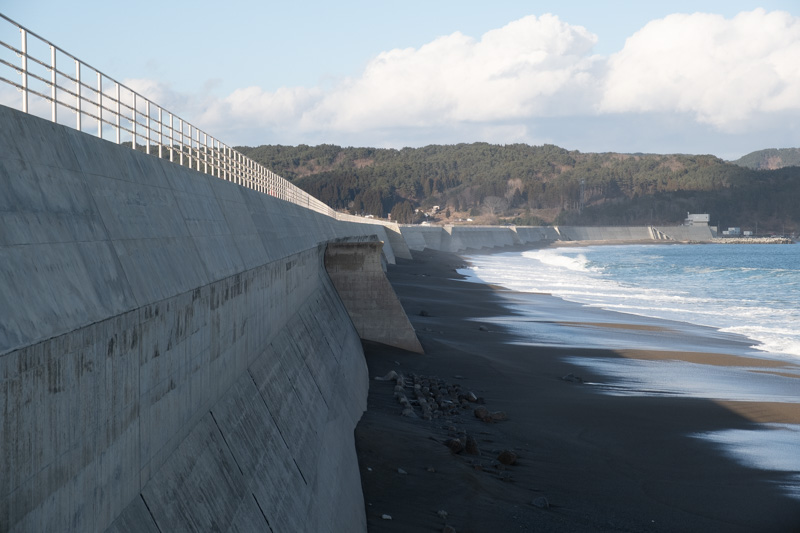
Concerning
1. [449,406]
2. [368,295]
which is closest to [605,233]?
[368,295]

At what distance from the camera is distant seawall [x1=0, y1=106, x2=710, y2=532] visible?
4.09 metres

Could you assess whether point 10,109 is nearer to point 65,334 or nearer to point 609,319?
point 65,334

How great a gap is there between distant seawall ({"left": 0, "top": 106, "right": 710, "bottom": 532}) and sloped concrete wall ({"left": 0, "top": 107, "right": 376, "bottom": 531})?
Result: 0.02m

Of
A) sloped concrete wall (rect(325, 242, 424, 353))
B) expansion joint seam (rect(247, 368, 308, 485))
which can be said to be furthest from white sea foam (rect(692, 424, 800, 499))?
sloped concrete wall (rect(325, 242, 424, 353))

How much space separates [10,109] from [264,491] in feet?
13.7

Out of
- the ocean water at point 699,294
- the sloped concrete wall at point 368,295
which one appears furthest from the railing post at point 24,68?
the ocean water at point 699,294

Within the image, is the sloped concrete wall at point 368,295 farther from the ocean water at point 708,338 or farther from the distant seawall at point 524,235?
the distant seawall at point 524,235

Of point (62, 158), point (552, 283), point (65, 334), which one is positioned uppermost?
point (62, 158)

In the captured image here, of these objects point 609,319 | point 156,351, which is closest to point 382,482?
point 156,351

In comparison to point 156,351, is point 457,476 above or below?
below

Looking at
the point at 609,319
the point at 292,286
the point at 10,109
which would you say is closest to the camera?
the point at 10,109

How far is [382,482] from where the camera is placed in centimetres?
1115

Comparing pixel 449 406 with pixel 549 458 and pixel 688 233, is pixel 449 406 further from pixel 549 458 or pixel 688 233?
pixel 688 233

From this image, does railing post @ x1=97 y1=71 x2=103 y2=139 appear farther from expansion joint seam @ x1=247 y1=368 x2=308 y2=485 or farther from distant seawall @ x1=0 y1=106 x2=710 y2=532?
expansion joint seam @ x1=247 y1=368 x2=308 y2=485
